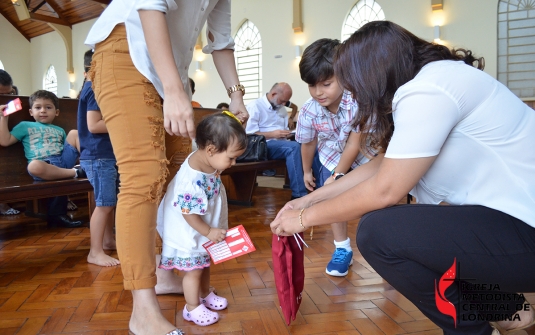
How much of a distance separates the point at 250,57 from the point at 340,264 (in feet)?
32.5

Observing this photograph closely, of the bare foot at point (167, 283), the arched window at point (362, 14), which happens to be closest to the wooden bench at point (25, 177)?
the bare foot at point (167, 283)

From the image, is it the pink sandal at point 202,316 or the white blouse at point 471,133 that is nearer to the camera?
the white blouse at point 471,133

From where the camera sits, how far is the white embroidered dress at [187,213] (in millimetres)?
1490

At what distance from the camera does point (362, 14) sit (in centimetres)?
944

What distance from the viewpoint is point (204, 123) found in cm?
153

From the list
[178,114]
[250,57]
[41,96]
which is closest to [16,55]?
[250,57]

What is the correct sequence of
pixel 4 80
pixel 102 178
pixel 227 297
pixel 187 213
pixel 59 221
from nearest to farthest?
pixel 187 213 < pixel 227 297 < pixel 102 178 < pixel 59 221 < pixel 4 80

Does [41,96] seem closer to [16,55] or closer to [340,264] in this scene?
[340,264]

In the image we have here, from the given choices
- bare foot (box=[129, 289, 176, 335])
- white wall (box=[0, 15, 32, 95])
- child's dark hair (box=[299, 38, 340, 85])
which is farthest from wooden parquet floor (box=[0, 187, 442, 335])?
white wall (box=[0, 15, 32, 95])

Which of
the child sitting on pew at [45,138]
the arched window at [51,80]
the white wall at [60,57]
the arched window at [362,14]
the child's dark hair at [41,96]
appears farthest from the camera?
the arched window at [51,80]

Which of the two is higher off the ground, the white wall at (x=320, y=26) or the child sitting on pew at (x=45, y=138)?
the white wall at (x=320, y=26)

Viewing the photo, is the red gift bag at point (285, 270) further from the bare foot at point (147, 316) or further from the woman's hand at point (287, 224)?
the bare foot at point (147, 316)

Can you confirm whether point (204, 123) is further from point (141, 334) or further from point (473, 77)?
point (473, 77)

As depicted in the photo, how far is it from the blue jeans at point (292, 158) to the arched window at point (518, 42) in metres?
5.99
